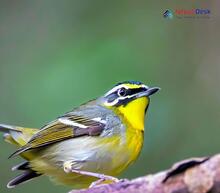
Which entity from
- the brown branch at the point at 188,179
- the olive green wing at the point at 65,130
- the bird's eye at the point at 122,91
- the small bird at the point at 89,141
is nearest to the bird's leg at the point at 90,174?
the small bird at the point at 89,141

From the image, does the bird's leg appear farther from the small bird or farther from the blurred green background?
the blurred green background

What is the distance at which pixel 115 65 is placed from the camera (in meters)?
5.45

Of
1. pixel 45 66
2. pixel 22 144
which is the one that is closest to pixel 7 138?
pixel 22 144

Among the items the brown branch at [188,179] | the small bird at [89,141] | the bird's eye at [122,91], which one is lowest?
the brown branch at [188,179]

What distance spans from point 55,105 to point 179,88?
135 centimetres

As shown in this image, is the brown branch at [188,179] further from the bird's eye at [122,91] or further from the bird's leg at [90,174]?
the bird's eye at [122,91]

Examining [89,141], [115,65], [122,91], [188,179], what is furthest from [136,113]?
[188,179]

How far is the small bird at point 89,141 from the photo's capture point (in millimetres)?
4598

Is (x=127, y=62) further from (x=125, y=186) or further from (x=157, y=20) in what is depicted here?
(x=125, y=186)

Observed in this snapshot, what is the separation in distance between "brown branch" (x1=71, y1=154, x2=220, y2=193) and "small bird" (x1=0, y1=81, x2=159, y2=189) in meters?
1.38

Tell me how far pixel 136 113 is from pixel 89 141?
0.48m

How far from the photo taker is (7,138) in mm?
5160

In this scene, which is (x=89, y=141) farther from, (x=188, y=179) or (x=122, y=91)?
(x=188, y=179)

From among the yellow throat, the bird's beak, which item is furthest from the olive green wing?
the bird's beak
